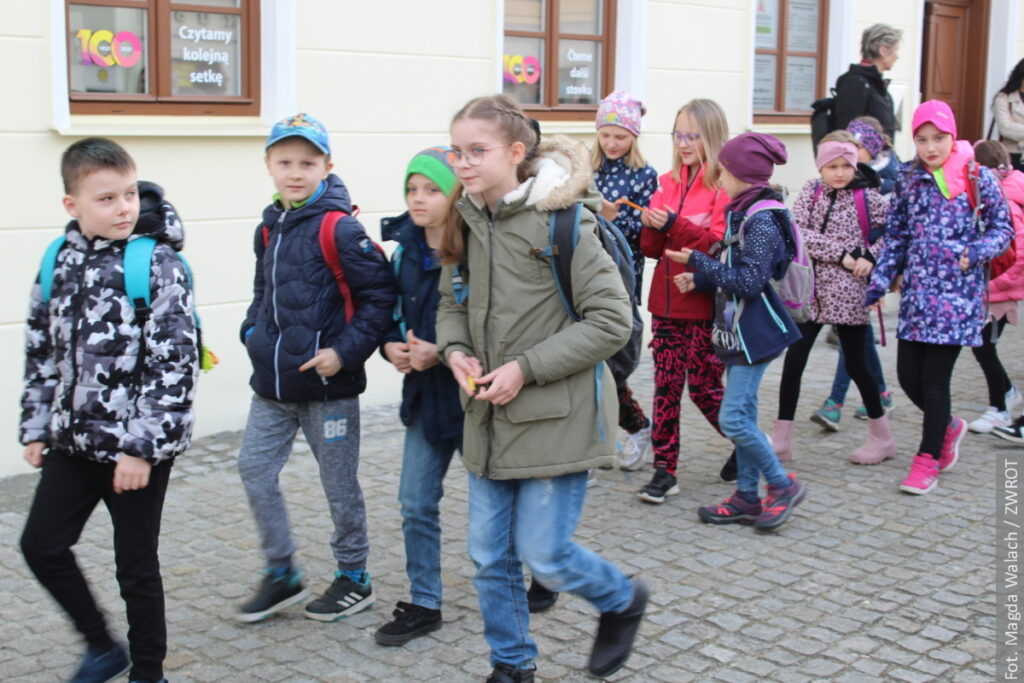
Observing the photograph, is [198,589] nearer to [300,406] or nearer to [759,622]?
[300,406]

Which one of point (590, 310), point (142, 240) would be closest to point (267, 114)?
point (142, 240)

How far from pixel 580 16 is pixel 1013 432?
13.4 feet

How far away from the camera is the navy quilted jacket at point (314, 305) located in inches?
163

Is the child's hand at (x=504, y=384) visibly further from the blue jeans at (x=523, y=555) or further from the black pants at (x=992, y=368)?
the black pants at (x=992, y=368)

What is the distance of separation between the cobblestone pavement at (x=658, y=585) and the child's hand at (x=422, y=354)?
0.95 m

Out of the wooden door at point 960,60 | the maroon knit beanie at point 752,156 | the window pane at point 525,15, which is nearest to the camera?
the maroon knit beanie at point 752,156

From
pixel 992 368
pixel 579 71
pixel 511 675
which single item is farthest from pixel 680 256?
pixel 579 71

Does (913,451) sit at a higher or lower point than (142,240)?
lower

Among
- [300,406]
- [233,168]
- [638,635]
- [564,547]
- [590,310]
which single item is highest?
→ [233,168]

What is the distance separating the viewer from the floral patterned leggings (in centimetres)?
576

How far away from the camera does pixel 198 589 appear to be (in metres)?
4.66

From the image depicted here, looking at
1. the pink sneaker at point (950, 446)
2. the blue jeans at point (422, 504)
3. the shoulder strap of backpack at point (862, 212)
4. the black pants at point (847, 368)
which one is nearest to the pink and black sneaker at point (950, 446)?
the pink sneaker at point (950, 446)

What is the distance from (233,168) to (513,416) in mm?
3727

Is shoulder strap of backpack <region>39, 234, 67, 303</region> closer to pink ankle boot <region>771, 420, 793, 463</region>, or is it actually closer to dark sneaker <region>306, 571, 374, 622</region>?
dark sneaker <region>306, 571, 374, 622</region>
